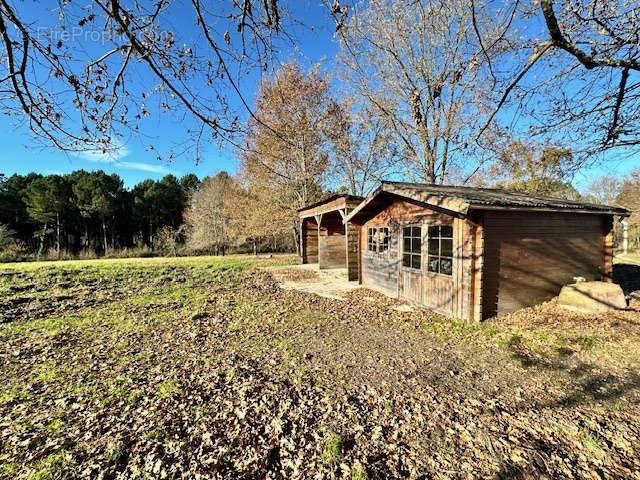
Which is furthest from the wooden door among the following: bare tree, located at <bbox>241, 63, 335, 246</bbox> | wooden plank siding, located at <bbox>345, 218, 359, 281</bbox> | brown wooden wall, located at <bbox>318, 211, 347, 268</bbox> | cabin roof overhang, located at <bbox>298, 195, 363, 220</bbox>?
bare tree, located at <bbox>241, 63, 335, 246</bbox>

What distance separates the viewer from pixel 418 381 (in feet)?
12.3

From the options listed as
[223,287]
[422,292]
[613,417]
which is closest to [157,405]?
→ [613,417]

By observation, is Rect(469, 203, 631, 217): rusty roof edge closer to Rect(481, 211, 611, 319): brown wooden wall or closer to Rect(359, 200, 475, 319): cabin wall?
Rect(481, 211, 611, 319): brown wooden wall

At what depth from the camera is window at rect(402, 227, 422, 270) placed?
765cm

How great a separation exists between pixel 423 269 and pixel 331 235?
8.32m

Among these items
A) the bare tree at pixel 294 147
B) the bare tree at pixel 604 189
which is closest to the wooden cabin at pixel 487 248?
the bare tree at pixel 294 147

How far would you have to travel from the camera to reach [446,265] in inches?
265

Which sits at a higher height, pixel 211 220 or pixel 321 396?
pixel 211 220

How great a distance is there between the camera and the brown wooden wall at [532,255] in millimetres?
6098

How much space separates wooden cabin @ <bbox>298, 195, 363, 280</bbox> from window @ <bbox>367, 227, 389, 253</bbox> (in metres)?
0.99

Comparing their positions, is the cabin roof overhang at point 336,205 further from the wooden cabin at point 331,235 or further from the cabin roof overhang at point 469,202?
the cabin roof overhang at point 469,202

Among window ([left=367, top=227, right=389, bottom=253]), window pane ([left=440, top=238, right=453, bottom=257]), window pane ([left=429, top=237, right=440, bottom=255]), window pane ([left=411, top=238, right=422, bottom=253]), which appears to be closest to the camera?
window pane ([left=440, top=238, right=453, bottom=257])

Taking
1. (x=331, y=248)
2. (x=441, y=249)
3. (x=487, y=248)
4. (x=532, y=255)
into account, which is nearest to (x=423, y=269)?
(x=441, y=249)

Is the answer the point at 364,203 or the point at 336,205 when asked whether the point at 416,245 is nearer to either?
the point at 364,203
